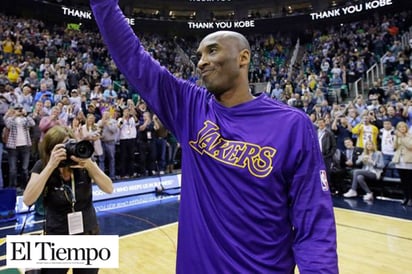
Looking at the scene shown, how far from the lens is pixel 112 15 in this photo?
1.20 m

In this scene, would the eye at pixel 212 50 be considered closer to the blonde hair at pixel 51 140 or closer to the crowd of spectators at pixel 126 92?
the crowd of spectators at pixel 126 92

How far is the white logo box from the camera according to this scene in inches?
81.0

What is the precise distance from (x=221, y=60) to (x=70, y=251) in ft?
4.96

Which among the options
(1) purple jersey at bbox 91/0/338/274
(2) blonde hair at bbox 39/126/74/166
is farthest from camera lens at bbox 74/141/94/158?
(1) purple jersey at bbox 91/0/338/274

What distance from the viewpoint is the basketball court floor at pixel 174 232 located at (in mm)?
4004

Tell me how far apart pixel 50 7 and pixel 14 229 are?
16278 mm

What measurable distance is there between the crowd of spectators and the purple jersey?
681 mm

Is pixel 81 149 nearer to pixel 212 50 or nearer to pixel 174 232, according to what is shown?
pixel 212 50

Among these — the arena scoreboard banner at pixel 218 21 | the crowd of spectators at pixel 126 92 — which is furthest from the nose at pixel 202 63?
the arena scoreboard banner at pixel 218 21

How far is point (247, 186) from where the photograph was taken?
114 cm

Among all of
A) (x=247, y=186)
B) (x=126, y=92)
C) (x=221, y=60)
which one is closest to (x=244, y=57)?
(x=221, y=60)

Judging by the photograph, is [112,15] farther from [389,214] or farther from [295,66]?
[295,66]

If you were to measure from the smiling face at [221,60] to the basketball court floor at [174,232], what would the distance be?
3.10 metres

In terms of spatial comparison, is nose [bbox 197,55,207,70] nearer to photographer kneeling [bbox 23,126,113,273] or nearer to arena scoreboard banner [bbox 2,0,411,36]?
photographer kneeling [bbox 23,126,113,273]
